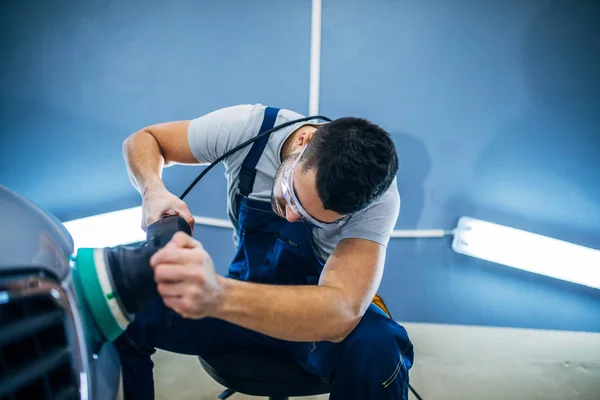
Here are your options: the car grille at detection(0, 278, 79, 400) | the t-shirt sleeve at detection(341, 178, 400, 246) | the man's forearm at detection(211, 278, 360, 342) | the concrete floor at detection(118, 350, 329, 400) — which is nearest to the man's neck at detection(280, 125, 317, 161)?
the t-shirt sleeve at detection(341, 178, 400, 246)

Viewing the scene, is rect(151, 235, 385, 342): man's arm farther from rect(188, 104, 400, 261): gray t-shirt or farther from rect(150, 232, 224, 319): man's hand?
rect(188, 104, 400, 261): gray t-shirt

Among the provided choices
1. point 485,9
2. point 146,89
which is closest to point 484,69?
point 485,9

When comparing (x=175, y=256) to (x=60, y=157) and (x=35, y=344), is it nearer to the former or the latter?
(x=35, y=344)

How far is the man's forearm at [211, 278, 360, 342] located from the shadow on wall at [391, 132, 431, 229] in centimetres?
86

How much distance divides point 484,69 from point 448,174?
15.1 inches

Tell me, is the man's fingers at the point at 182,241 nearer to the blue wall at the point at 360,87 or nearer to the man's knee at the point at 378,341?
the man's knee at the point at 378,341

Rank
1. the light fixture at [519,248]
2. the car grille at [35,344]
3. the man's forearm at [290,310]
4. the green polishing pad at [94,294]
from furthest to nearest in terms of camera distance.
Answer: the light fixture at [519,248]
the man's forearm at [290,310]
the green polishing pad at [94,294]
the car grille at [35,344]

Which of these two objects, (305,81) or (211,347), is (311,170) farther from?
(305,81)

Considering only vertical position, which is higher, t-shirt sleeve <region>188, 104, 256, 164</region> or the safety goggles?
t-shirt sleeve <region>188, 104, 256, 164</region>

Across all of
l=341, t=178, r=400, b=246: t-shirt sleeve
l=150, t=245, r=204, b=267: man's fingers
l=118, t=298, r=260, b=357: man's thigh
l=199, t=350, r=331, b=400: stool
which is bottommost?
l=199, t=350, r=331, b=400: stool

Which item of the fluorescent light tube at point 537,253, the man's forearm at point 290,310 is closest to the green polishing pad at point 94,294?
the man's forearm at point 290,310

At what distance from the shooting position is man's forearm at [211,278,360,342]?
84cm

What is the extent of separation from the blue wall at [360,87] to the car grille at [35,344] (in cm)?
122

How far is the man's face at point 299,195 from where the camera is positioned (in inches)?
38.6
